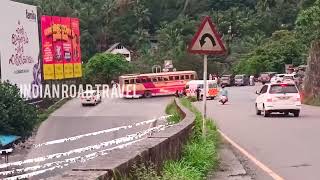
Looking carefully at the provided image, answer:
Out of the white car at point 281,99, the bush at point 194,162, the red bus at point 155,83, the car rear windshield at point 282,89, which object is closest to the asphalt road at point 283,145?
the bush at point 194,162

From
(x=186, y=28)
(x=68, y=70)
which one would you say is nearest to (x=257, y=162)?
(x=68, y=70)

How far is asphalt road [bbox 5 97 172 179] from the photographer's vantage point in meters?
35.4

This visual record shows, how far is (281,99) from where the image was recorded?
26.2m

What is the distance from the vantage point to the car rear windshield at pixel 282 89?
26438 mm

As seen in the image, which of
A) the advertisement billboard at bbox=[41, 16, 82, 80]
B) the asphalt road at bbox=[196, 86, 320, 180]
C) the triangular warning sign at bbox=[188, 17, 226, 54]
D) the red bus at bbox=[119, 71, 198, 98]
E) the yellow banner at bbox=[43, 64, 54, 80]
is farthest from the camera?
the red bus at bbox=[119, 71, 198, 98]

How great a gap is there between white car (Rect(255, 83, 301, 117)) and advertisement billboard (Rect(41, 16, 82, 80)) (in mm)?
31026

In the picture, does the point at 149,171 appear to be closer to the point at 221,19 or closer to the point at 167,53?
the point at 167,53

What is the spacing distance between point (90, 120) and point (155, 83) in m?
18.5

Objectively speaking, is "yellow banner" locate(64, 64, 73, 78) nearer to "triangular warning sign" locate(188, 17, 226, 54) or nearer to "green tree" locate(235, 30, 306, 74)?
"green tree" locate(235, 30, 306, 74)

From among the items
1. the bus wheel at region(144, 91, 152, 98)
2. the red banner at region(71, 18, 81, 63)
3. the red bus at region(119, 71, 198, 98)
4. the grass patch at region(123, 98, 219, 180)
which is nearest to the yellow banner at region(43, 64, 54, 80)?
the red banner at region(71, 18, 81, 63)

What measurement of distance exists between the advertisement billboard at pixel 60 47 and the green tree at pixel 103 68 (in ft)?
76.2

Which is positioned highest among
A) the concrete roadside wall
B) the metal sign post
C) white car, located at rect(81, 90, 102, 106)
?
the metal sign post

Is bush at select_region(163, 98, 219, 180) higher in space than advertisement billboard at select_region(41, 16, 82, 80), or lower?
lower

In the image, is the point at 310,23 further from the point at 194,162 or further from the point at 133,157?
the point at 133,157
